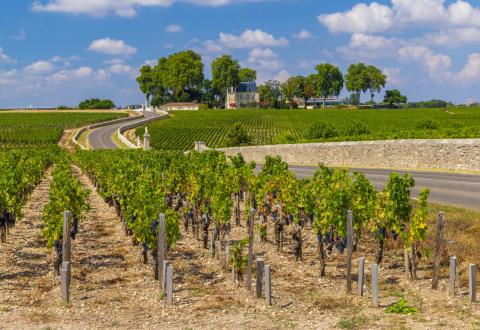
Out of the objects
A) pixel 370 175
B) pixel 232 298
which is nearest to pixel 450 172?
pixel 370 175

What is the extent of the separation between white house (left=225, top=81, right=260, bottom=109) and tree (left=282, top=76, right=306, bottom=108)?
14.9 meters

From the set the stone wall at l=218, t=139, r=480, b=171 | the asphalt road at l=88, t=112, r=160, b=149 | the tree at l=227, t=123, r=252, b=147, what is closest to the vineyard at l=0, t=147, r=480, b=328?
the stone wall at l=218, t=139, r=480, b=171

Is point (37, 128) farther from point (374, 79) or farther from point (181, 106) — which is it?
point (374, 79)

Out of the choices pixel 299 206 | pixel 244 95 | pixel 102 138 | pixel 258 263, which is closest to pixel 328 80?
pixel 244 95

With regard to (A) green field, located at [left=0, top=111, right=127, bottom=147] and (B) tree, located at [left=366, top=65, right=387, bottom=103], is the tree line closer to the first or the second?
(B) tree, located at [left=366, top=65, right=387, bottom=103]

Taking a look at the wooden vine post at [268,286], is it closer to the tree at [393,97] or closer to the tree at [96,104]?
the tree at [393,97]

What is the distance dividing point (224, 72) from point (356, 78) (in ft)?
124

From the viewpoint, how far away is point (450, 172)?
25219 mm

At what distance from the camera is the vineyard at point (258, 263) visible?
341 inches

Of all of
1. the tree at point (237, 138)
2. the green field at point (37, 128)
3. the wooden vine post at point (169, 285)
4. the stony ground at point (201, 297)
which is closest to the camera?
the stony ground at point (201, 297)

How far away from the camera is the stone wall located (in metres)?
25.1

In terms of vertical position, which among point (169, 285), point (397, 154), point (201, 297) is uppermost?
point (397, 154)

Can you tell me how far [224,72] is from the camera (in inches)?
6329

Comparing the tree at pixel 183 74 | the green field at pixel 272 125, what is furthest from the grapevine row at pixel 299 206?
the tree at pixel 183 74
